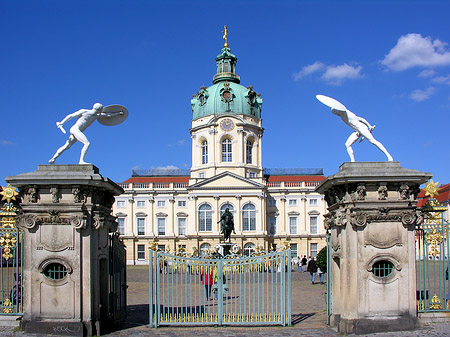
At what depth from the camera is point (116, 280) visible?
1377cm

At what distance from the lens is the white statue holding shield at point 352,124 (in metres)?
12.7

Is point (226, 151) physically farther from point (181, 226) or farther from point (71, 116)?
point (71, 116)

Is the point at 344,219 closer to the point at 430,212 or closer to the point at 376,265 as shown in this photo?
the point at 376,265

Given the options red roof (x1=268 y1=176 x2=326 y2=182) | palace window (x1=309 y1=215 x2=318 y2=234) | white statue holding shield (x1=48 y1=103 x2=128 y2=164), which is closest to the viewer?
white statue holding shield (x1=48 y1=103 x2=128 y2=164)


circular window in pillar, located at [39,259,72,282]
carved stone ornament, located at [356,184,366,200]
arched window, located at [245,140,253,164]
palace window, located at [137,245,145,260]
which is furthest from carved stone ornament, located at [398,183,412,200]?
palace window, located at [137,245,145,260]

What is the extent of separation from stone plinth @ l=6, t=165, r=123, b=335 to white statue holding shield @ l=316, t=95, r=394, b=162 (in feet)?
18.0

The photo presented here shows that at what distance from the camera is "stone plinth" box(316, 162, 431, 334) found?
1192 cm

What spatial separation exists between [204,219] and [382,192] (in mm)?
49239

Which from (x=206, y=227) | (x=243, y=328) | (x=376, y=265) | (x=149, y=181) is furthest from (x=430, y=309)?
(x=149, y=181)

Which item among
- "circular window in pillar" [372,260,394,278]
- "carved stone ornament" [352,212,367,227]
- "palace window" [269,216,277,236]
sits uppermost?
"carved stone ornament" [352,212,367,227]

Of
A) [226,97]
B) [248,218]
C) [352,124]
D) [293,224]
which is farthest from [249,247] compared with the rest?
[352,124]

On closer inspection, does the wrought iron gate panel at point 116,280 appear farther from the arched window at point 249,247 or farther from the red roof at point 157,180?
the red roof at point 157,180

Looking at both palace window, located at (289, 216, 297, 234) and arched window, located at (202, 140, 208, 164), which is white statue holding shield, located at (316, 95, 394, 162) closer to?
arched window, located at (202, 140, 208, 164)

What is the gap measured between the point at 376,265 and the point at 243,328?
3.44 m
